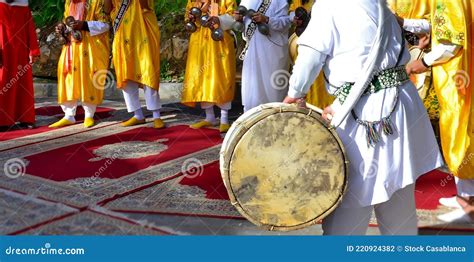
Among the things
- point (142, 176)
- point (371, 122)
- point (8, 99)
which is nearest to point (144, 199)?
point (142, 176)

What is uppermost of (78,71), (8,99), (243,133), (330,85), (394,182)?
(330,85)

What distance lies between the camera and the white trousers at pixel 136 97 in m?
5.18

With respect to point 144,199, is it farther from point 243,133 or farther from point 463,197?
point 463,197

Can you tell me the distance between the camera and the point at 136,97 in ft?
17.5

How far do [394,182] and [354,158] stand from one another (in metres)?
0.18

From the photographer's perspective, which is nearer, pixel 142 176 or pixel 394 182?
pixel 394 182

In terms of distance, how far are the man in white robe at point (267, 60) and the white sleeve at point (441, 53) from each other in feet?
6.70

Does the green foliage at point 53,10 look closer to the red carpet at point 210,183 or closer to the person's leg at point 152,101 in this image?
the person's leg at point 152,101

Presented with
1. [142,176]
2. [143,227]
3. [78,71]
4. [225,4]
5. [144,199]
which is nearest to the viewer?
[143,227]

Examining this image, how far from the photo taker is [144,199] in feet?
9.94

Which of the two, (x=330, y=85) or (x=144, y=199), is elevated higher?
(x=330, y=85)

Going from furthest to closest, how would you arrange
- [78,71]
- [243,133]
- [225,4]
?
[78,71], [225,4], [243,133]
